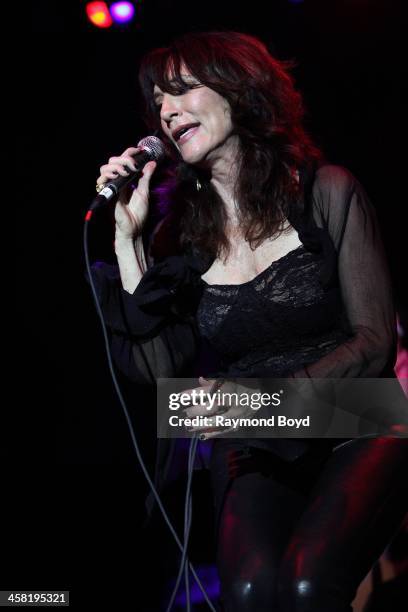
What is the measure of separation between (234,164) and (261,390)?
704mm

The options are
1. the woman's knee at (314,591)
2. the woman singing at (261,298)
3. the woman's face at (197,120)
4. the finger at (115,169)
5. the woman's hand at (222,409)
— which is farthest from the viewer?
the woman's face at (197,120)

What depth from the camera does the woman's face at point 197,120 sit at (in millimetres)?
1733

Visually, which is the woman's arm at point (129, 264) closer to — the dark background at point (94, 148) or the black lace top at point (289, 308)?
the black lace top at point (289, 308)

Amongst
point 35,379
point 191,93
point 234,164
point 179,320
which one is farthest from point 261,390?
point 35,379

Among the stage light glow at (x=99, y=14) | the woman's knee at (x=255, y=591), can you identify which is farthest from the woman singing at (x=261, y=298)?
the stage light glow at (x=99, y=14)

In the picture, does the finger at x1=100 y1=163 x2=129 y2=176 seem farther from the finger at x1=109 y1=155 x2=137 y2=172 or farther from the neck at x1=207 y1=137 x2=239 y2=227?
the neck at x1=207 y1=137 x2=239 y2=227

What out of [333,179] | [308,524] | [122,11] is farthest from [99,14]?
[308,524]

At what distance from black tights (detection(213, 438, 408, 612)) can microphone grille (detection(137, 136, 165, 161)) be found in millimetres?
837

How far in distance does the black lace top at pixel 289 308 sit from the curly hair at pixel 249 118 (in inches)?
3.3

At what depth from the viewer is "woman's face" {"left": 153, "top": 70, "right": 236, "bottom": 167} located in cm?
173

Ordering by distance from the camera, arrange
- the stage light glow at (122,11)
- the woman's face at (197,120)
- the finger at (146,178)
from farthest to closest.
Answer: the stage light glow at (122,11) < the finger at (146,178) < the woman's face at (197,120)

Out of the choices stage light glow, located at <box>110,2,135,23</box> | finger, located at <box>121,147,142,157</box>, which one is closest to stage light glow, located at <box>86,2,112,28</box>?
stage light glow, located at <box>110,2,135,23</box>

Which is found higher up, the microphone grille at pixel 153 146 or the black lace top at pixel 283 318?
the microphone grille at pixel 153 146

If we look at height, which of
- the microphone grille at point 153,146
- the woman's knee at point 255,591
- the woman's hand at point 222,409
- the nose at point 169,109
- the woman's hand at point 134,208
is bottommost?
A: the woman's knee at point 255,591
